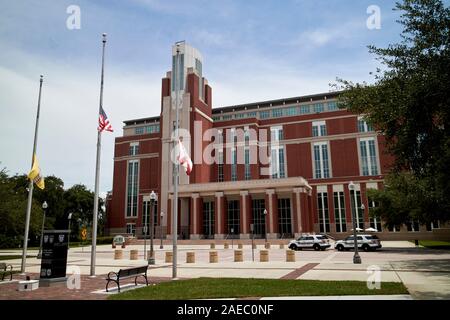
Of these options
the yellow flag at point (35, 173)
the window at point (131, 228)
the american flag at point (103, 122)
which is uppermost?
the american flag at point (103, 122)

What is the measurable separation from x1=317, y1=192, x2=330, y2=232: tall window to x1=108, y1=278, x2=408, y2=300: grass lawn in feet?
184

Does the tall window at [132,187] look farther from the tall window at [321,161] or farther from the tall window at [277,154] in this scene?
the tall window at [321,161]

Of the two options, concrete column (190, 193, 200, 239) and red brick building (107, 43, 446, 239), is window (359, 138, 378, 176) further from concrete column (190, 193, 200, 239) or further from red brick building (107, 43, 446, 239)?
concrete column (190, 193, 200, 239)

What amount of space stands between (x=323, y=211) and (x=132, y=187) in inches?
1770

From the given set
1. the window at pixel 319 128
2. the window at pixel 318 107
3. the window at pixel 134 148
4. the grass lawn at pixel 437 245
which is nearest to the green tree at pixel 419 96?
the grass lawn at pixel 437 245

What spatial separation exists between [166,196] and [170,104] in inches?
769

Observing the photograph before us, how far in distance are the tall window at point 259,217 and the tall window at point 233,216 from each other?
10.2ft

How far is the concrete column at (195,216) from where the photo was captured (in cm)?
6400

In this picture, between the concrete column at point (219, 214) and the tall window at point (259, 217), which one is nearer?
the concrete column at point (219, 214)

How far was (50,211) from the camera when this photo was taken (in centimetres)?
7412

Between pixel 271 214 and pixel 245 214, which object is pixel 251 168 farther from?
pixel 271 214

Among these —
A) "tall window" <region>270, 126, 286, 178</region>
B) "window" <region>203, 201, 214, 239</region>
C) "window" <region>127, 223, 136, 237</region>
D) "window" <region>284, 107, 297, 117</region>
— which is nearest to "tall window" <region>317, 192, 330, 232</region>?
"tall window" <region>270, 126, 286, 178</region>

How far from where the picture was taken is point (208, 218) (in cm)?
6831

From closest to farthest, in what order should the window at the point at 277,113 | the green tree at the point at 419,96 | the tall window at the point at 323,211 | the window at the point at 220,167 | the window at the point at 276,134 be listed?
1. the green tree at the point at 419,96
2. the tall window at the point at 323,211
3. the window at the point at 276,134
4. the window at the point at 220,167
5. the window at the point at 277,113
